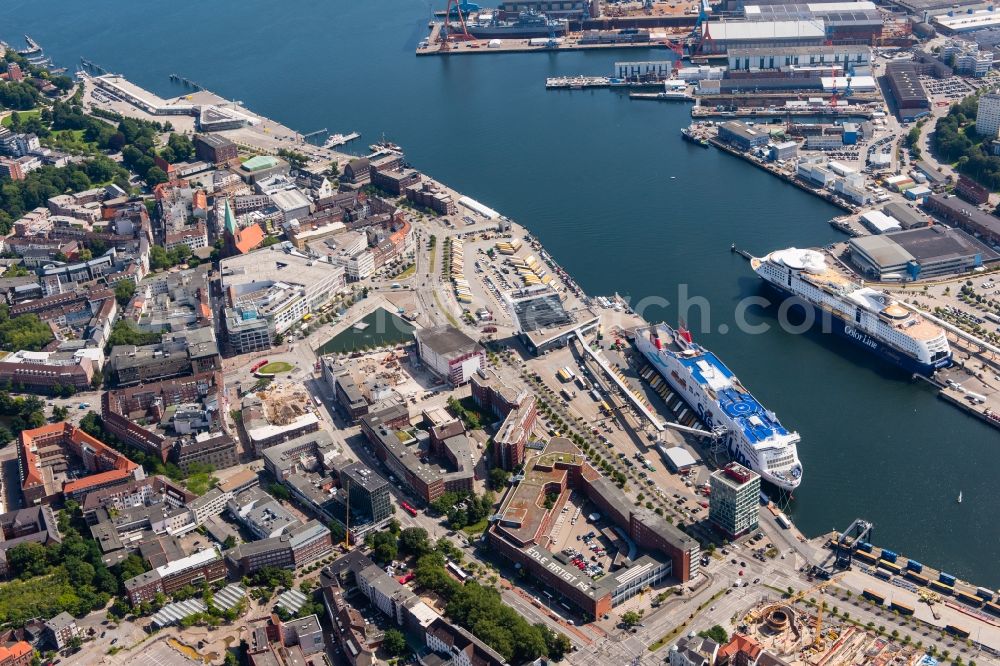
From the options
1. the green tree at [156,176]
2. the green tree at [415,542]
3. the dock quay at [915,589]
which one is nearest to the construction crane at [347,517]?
the green tree at [415,542]

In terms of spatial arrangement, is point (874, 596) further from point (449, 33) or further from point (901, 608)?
point (449, 33)

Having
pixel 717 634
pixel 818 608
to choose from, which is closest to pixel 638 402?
pixel 818 608

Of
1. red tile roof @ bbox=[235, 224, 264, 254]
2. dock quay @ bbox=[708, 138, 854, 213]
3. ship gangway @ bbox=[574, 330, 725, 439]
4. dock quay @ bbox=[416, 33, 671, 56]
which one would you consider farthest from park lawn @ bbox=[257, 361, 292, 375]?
dock quay @ bbox=[416, 33, 671, 56]

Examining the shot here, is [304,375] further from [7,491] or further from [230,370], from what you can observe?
[7,491]

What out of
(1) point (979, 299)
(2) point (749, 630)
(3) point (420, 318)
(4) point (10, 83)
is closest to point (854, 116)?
(1) point (979, 299)

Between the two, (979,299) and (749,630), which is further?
(979,299)

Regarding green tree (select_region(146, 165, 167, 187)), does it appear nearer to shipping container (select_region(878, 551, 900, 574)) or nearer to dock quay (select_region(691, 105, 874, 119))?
dock quay (select_region(691, 105, 874, 119))

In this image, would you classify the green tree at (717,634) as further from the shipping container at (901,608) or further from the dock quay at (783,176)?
the dock quay at (783,176)
